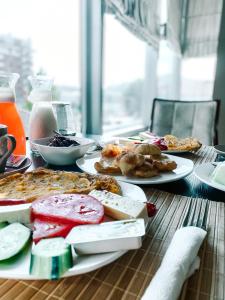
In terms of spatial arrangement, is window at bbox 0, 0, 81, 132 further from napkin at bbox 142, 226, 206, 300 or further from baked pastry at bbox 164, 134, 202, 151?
napkin at bbox 142, 226, 206, 300

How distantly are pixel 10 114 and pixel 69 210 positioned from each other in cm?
53

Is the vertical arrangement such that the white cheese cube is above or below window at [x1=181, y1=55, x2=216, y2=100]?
below

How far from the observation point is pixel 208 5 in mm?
2982

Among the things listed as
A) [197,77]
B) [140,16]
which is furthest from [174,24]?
[140,16]

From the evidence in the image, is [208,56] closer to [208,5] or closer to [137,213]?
[208,5]

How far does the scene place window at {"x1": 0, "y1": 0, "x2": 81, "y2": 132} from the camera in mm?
1330

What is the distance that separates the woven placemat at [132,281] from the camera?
0.93 feet

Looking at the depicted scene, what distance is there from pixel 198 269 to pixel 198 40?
3320mm

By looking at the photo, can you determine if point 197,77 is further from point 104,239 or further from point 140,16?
point 104,239

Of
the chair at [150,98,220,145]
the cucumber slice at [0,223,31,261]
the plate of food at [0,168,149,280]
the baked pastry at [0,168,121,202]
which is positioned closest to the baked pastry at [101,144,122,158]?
the baked pastry at [0,168,121,202]

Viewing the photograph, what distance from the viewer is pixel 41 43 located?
1.54 metres

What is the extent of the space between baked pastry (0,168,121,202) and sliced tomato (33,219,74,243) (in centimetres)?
11

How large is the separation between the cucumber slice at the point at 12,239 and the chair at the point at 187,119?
4.90ft

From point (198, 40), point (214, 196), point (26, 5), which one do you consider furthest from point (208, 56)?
point (214, 196)
